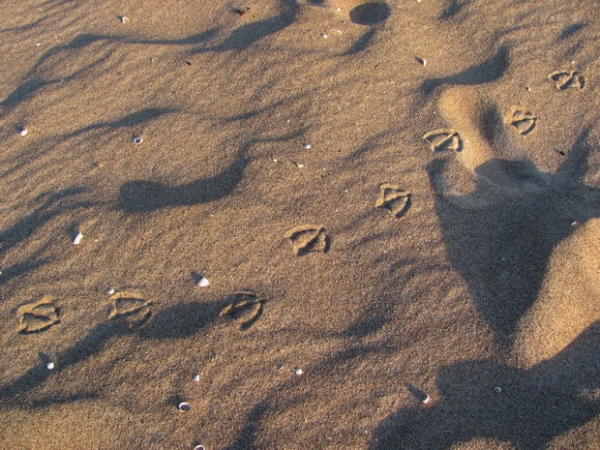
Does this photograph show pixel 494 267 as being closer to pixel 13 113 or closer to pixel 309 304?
pixel 309 304

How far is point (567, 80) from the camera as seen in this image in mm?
3293

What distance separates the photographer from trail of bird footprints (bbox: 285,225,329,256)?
255 cm

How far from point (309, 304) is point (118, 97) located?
1971 millimetres

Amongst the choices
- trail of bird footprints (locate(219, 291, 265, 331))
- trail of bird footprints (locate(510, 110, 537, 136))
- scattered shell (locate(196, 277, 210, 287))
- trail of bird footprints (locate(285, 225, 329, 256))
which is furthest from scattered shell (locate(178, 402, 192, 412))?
trail of bird footprints (locate(510, 110, 537, 136))

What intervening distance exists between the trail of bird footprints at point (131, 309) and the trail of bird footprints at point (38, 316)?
0.86 ft

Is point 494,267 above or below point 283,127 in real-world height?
below

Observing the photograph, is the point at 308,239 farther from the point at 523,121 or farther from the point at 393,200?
the point at 523,121

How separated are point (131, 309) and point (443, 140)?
1.89 meters

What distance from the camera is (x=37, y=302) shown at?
2445 millimetres

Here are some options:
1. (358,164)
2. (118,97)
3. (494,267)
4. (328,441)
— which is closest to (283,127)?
(358,164)

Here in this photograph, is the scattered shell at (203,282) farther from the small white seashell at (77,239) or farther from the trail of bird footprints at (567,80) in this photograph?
the trail of bird footprints at (567,80)

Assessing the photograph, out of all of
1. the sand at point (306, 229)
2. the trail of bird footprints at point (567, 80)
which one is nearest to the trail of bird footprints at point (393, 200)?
the sand at point (306, 229)

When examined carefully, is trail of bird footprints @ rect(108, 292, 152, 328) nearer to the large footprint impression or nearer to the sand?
the sand

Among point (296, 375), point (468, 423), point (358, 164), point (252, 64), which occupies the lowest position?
point (468, 423)
